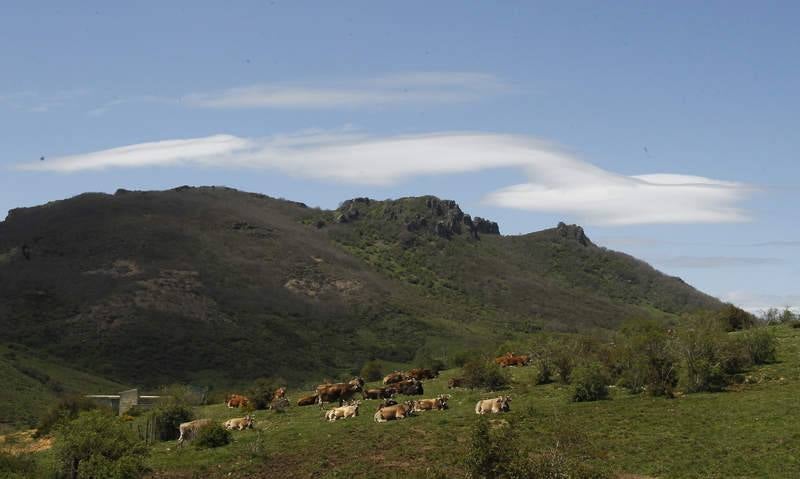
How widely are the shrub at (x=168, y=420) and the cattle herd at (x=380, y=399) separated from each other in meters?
1.60

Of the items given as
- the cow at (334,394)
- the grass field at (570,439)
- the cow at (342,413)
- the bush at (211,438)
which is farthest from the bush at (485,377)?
the bush at (211,438)

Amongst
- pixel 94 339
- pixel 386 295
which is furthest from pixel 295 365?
pixel 386 295

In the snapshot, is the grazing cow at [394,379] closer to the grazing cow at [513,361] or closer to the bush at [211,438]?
the grazing cow at [513,361]

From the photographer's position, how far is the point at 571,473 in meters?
20.4

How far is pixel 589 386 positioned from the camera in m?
39.5

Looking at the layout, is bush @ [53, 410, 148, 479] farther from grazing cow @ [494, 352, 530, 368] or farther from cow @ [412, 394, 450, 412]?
grazing cow @ [494, 352, 530, 368]

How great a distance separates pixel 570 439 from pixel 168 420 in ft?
63.0

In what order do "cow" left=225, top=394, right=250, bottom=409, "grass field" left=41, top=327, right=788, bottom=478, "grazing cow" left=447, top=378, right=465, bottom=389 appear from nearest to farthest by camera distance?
1. "grass field" left=41, top=327, right=788, bottom=478
2. "cow" left=225, top=394, right=250, bottom=409
3. "grazing cow" left=447, top=378, right=465, bottom=389

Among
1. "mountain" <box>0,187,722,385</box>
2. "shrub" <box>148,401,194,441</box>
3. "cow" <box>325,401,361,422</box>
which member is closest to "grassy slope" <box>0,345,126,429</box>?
"mountain" <box>0,187,722,385</box>

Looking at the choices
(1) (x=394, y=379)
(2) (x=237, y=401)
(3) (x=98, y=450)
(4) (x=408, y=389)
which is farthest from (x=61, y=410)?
(1) (x=394, y=379)

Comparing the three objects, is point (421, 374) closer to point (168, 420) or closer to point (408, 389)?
point (408, 389)

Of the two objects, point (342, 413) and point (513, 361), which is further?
point (513, 361)

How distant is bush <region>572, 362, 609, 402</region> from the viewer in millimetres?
39344

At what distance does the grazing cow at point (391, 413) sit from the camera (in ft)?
124
